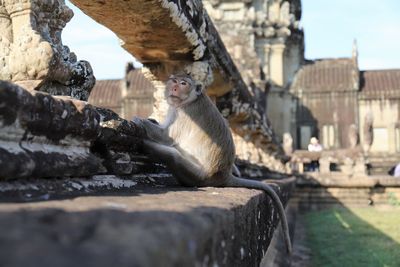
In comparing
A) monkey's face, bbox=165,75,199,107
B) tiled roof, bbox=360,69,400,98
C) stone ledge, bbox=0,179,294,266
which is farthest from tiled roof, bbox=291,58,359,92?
stone ledge, bbox=0,179,294,266

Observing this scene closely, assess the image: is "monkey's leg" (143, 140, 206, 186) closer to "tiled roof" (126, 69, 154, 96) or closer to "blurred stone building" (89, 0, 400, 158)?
"blurred stone building" (89, 0, 400, 158)

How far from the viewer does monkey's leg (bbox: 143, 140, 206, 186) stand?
3188 millimetres

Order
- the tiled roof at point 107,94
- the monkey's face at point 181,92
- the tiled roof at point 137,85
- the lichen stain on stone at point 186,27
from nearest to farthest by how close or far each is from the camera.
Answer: the monkey's face at point 181,92, the lichen stain on stone at point 186,27, the tiled roof at point 137,85, the tiled roof at point 107,94

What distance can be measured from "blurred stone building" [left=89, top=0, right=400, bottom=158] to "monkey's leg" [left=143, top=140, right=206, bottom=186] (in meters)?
19.7

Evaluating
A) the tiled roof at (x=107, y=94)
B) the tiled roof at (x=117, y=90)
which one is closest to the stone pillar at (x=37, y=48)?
the tiled roof at (x=117, y=90)

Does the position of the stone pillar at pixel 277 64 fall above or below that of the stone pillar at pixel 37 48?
above

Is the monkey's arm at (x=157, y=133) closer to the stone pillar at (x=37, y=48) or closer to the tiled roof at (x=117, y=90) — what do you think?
the stone pillar at (x=37, y=48)

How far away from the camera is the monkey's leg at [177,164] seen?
319 centimetres

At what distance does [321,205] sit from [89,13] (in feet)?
41.2

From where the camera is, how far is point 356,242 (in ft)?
24.6

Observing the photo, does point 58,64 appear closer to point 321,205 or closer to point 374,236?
point 374,236

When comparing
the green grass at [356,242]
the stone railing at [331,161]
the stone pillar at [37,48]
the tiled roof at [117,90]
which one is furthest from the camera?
the tiled roof at [117,90]

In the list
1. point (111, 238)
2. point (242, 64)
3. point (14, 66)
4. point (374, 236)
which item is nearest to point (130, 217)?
point (111, 238)

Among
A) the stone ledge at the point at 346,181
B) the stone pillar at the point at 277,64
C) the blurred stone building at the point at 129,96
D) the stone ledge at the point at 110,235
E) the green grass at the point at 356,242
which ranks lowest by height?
the green grass at the point at 356,242
